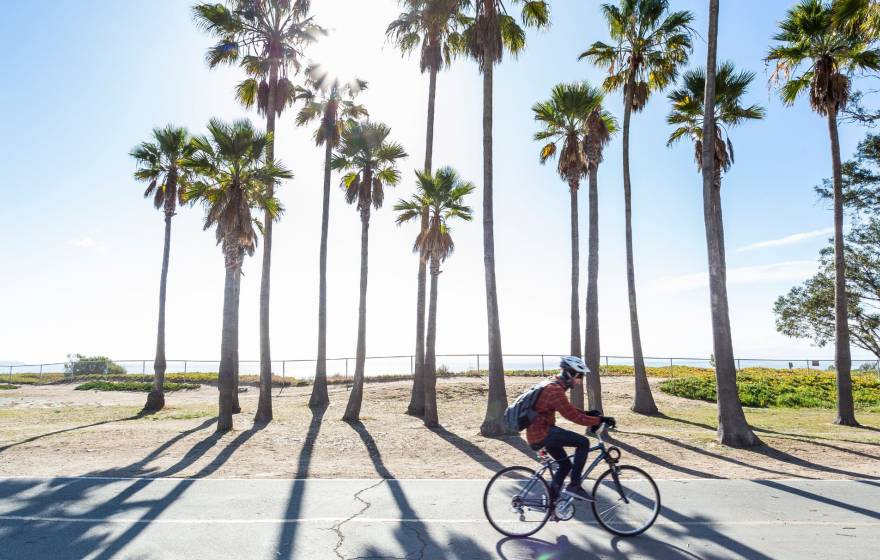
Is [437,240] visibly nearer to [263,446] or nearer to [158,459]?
[263,446]

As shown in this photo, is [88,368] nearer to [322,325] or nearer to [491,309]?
[322,325]

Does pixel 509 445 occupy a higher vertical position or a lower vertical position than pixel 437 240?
lower

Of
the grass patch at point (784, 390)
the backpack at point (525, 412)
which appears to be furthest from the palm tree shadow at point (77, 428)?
the grass patch at point (784, 390)

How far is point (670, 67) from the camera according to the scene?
2167cm

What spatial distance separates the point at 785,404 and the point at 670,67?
50.6ft

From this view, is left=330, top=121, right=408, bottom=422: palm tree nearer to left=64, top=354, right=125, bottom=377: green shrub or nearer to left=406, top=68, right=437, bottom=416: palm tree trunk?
left=406, top=68, right=437, bottom=416: palm tree trunk

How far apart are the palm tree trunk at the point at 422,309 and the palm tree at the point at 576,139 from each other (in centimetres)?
404

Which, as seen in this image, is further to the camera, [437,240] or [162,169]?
[162,169]

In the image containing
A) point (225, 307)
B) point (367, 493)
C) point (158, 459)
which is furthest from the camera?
point (225, 307)

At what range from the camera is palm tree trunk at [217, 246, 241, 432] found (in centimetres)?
1645

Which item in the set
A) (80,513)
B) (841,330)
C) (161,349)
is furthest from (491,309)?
(161,349)

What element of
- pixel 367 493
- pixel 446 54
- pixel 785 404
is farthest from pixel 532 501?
pixel 785 404

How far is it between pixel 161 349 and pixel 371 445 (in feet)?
50.4

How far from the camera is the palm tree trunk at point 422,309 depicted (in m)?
Answer: 20.0
